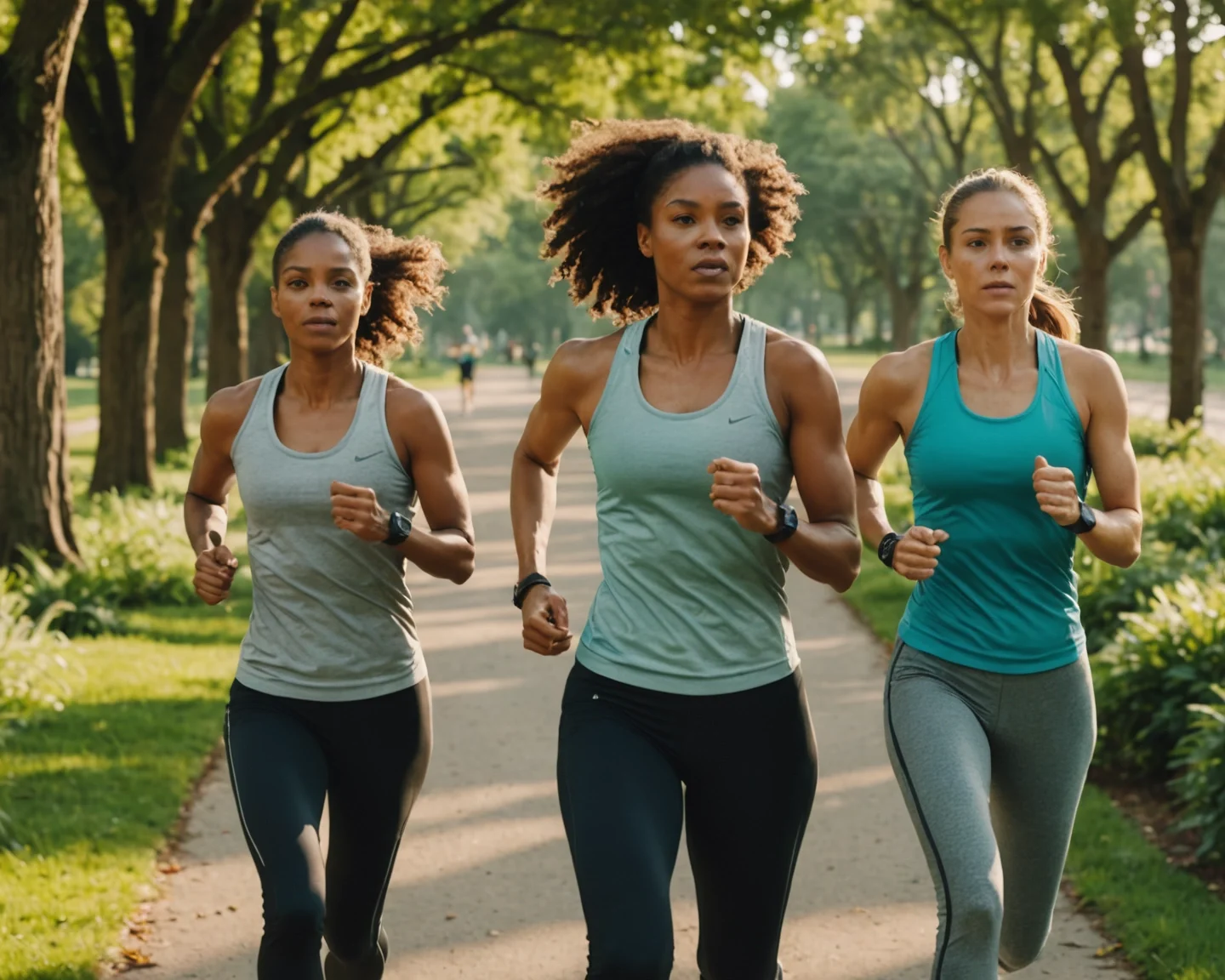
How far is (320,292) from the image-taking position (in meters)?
4.04

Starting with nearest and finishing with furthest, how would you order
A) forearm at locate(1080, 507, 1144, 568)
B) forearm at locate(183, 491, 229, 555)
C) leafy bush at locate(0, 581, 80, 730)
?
forearm at locate(1080, 507, 1144, 568), forearm at locate(183, 491, 229, 555), leafy bush at locate(0, 581, 80, 730)

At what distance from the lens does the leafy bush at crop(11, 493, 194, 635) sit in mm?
A: 10500

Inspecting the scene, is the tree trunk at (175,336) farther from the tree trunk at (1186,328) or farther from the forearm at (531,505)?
the forearm at (531,505)

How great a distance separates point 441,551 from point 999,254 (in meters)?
1.46

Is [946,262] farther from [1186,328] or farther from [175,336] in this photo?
[175,336]

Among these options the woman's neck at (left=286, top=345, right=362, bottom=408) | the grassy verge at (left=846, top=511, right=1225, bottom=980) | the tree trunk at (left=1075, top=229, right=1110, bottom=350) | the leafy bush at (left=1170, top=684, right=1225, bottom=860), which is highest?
the tree trunk at (left=1075, top=229, right=1110, bottom=350)

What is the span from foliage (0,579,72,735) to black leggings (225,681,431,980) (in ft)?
13.1

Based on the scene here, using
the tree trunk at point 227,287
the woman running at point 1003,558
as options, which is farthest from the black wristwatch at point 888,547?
the tree trunk at point 227,287

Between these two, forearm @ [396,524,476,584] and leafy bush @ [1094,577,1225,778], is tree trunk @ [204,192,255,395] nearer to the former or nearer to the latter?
leafy bush @ [1094,577,1225,778]

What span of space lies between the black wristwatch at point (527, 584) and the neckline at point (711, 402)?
0.47m

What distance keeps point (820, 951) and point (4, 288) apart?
7279mm

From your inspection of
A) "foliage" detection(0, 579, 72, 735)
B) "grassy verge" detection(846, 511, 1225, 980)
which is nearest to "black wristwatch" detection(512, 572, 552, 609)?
"grassy verge" detection(846, 511, 1225, 980)

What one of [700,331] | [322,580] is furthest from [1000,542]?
[322,580]

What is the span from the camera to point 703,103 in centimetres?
2309
